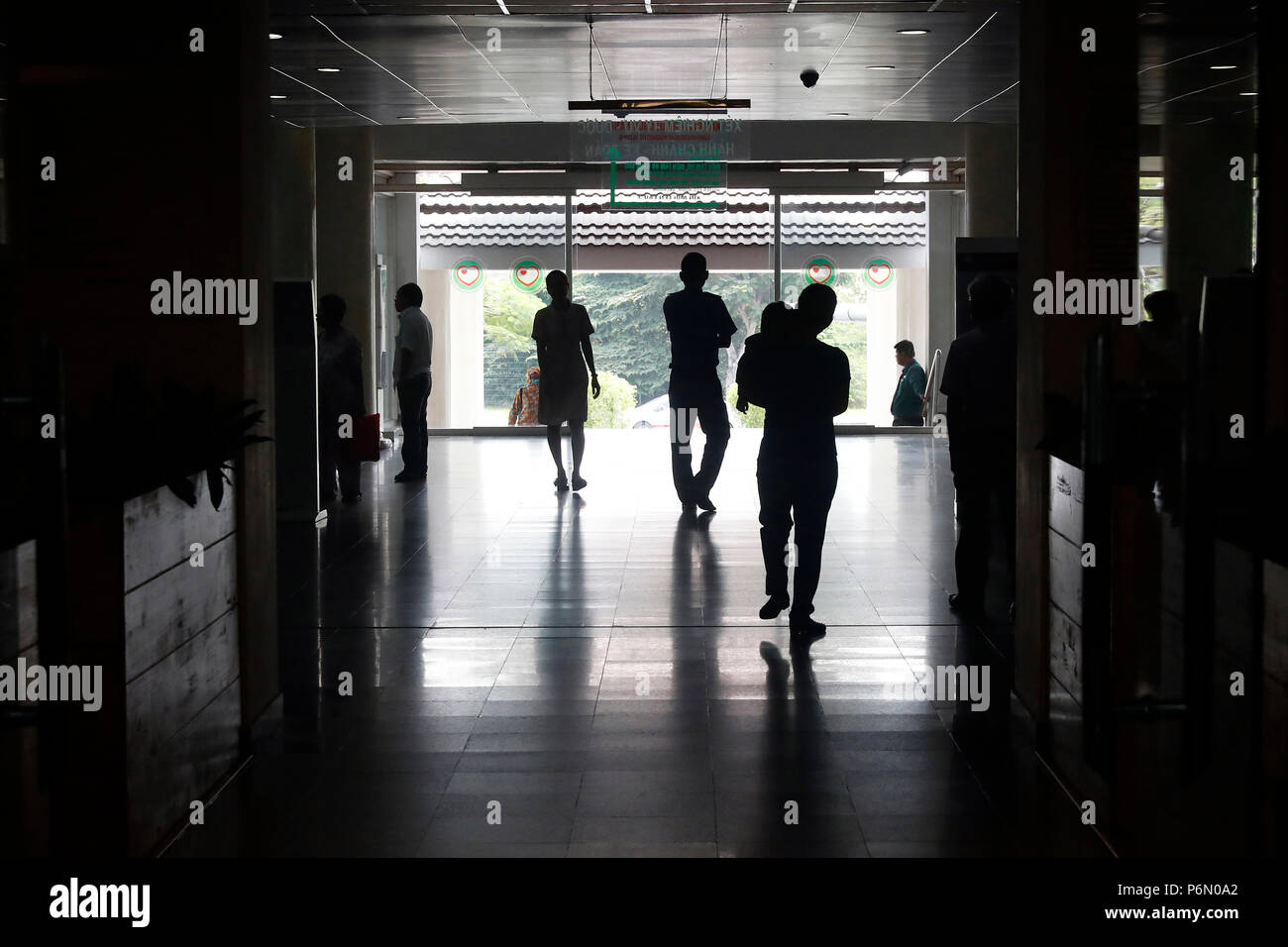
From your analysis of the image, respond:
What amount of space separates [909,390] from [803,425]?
10714 mm

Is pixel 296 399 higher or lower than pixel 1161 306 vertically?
lower

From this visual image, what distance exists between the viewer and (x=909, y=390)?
53.1 feet

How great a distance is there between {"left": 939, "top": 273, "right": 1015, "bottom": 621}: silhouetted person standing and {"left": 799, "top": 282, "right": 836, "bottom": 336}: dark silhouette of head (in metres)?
0.59

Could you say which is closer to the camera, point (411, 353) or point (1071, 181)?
point (1071, 181)

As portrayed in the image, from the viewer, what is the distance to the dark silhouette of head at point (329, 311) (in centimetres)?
972

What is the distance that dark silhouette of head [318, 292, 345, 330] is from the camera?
9.72 m

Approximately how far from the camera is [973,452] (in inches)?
243

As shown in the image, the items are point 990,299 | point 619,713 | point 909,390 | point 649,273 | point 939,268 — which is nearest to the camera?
point 619,713

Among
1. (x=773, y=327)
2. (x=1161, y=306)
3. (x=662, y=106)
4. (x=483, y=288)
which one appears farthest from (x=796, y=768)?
(x=483, y=288)

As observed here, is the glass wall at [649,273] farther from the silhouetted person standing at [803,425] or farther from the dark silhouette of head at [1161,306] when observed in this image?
the silhouetted person standing at [803,425]
